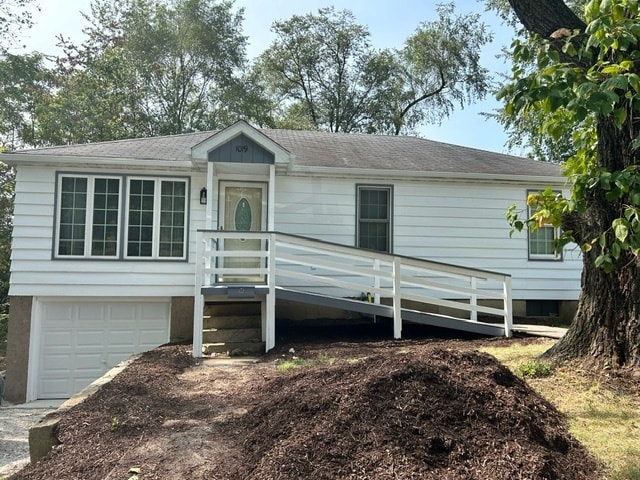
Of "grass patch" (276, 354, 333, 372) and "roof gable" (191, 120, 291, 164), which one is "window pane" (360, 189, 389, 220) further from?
"grass patch" (276, 354, 333, 372)

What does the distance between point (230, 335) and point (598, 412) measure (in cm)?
538

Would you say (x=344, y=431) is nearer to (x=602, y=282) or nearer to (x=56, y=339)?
(x=602, y=282)

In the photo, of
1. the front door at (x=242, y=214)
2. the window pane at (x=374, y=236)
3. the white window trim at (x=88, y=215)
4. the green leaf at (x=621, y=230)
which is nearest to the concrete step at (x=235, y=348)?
the front door at (x=242, y=214)

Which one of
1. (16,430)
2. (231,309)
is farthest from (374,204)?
(16,430)

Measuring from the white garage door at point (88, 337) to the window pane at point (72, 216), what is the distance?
1162mm

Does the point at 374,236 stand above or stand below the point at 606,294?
above

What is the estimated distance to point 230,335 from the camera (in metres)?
7.45

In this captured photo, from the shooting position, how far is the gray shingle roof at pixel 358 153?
361 inches

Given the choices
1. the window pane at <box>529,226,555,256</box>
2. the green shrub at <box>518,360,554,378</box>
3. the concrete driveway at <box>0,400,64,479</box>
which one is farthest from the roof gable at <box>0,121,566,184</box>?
the green shrub at <box>518,360,554,378</box>

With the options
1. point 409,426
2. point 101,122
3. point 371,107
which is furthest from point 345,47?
point 409,426

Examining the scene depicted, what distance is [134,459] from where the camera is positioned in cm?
297

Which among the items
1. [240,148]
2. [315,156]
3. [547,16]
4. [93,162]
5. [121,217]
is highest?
[547,16]

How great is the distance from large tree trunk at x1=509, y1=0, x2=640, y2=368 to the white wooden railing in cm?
317

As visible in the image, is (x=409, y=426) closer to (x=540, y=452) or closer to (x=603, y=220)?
(x=540, y=452)
